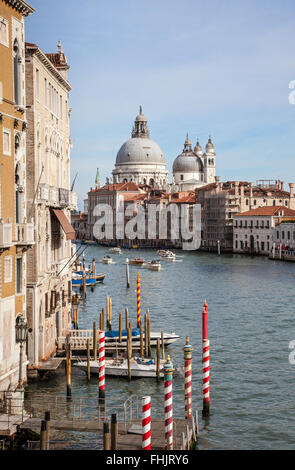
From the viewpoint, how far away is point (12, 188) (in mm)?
11023

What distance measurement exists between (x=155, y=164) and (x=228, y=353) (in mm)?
101743

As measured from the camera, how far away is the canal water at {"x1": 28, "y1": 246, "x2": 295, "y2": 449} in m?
12.2

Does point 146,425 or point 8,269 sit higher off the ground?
point 8,269

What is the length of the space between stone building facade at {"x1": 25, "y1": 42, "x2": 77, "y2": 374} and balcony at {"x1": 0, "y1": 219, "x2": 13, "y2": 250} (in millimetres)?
2460

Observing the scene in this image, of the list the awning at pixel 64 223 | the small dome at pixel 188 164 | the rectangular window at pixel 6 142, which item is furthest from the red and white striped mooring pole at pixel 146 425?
the small dome at pixel 188 164

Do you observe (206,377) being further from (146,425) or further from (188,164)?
(188,164)

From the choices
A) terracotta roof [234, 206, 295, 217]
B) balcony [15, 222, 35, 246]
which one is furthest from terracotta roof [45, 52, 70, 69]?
terracotta roof [234, 206, 295, 217]

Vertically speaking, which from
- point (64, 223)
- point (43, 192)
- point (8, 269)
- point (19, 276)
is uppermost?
point (43, 192)

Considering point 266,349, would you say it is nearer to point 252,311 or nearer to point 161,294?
point 252,311

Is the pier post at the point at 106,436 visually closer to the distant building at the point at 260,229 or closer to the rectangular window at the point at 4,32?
the rectangular window at the point at 4,32

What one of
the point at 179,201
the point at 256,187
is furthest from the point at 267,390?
the point at 179,201

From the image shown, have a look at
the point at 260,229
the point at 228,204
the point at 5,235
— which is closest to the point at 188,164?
the point at 228,204
